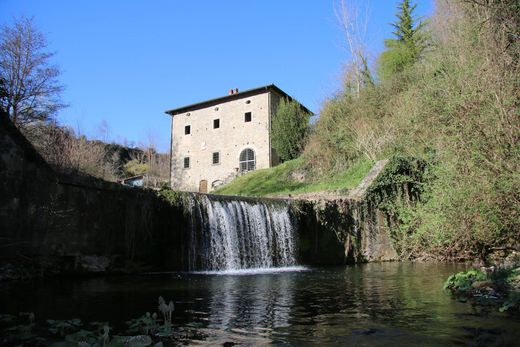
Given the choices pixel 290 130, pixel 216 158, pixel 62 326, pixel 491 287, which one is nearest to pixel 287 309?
pixel 62 326

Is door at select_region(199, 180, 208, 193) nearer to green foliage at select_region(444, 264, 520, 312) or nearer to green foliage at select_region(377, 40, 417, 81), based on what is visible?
green foliage at select_region(377, 40, 417, 81)

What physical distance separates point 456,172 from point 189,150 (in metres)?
27.7

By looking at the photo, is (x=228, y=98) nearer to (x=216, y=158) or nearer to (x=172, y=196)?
(x=216, y=158)

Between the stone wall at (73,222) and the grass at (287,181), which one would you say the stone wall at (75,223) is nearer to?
the stone wall at (73,222)

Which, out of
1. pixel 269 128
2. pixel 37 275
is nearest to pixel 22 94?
pixel 37 275

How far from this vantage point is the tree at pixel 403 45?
1065 inches

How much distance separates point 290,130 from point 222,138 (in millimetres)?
6755

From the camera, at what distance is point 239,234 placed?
12.6 m

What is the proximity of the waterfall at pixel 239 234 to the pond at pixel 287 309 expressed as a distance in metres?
3.12

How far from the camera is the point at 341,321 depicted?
4.71 metres

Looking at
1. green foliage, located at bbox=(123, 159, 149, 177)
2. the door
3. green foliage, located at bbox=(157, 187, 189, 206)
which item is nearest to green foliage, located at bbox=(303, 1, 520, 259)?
green foliage, located at bbox=(157, 187, 189, 206)

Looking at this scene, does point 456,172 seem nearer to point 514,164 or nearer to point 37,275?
point 514,164

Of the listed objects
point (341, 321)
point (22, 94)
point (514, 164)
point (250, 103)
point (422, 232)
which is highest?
point (250, 103)

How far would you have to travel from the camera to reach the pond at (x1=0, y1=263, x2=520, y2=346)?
4.00m
